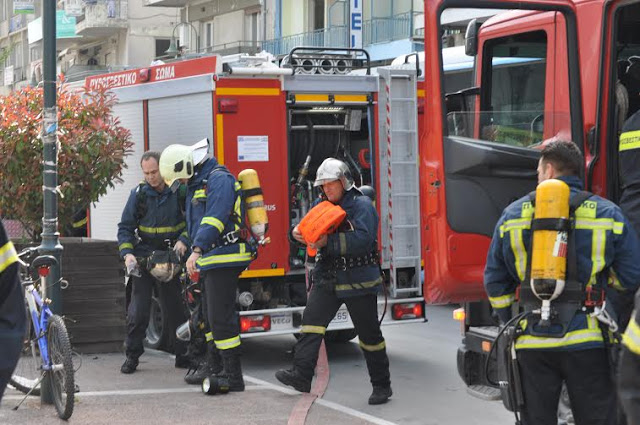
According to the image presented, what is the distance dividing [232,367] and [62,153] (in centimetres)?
270

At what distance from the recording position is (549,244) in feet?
17.0

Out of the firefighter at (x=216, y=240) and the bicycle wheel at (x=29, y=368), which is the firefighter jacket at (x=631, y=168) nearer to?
the firefighter at (x=216, y=240)

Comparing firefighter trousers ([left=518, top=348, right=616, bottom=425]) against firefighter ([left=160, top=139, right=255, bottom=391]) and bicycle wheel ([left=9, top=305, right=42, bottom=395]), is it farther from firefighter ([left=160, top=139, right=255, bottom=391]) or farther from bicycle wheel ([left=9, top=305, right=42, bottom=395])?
bicycle wheel ([left=9, top=305, right=42, bottom=395])

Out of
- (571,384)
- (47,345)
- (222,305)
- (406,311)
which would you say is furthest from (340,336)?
(571,384)

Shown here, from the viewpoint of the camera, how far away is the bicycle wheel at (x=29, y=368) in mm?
7930

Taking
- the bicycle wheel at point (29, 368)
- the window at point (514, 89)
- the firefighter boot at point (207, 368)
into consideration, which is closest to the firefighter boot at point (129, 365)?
the firefighter boot at point (207, 368)

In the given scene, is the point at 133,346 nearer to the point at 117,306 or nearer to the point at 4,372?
the point at 117,306

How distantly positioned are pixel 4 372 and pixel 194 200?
17.1 feet

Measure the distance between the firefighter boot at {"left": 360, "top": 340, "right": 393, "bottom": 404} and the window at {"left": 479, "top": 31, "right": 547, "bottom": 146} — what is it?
1847 millimetres

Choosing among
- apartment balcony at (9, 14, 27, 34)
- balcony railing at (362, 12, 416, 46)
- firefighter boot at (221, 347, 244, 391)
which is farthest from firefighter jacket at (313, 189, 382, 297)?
apartment balcony at (9, 14, 27, 34)

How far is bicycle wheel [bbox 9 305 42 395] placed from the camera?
7930 millimetres

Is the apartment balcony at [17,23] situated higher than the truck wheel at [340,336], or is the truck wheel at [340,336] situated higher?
the apartment balcony at [17,23]

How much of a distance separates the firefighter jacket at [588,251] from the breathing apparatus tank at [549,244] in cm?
9

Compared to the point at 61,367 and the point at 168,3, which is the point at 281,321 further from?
the point at 168,3
